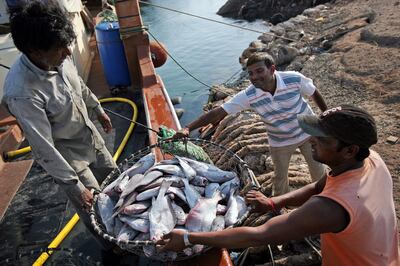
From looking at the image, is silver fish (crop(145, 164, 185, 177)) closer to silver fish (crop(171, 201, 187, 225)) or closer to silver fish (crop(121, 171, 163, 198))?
silver fish (crop(121, 171, 163, 198))

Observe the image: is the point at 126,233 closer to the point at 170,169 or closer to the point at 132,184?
the point at 132,184

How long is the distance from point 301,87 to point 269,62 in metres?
0.53

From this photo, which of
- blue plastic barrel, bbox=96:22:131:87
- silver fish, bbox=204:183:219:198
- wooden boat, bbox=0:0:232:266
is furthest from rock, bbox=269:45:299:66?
silver fish, bbox=204:183:219:198

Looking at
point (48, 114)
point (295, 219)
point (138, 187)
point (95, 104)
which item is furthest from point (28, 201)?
point (295, 219)

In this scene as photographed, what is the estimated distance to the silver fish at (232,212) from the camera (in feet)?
9.11

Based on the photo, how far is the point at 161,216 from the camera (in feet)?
9.34

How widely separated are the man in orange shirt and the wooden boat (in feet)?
8.74

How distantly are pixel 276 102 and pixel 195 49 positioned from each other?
17.1 m

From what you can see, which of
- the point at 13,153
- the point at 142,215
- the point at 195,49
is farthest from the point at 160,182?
the point at 195,49

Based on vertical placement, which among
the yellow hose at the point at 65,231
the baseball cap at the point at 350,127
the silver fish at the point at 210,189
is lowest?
the yellow hose at the point at 65,231

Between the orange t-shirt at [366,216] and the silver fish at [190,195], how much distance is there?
114 cm

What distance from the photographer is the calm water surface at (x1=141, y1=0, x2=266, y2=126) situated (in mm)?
13970

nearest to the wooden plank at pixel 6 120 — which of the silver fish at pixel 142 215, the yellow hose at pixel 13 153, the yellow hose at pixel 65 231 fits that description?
the yellow hose at pixel 13 153

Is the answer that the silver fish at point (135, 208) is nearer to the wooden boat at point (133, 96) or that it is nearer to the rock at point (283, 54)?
the wooden boat at point (133, 96)
